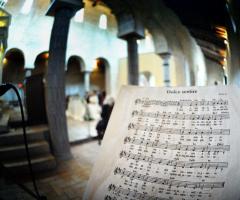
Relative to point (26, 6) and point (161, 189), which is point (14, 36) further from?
point (161, 189)

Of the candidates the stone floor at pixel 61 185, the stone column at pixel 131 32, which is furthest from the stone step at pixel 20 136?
the stone column at pixel 131 32

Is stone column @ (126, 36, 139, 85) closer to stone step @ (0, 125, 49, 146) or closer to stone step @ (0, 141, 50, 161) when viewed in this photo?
stone step @ (0, 125, 49, 146)

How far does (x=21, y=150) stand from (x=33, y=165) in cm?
19

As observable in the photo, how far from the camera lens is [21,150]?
6.18 feet

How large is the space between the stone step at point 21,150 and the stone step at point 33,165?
2.1 inches

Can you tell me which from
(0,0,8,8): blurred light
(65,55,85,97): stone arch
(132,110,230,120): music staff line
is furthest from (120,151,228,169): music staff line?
(65,55,85,97): stone arch

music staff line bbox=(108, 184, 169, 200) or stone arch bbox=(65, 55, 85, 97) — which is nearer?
music staff line bbox=(108, 184, 169, 200)

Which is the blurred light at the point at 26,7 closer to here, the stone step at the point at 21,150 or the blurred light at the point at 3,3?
the blurred light at the point at 3,3

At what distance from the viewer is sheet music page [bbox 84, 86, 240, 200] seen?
0.52 meters

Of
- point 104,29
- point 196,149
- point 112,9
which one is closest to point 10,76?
point 196,149

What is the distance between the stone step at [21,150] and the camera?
5.62 ft

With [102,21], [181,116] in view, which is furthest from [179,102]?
[102,21]

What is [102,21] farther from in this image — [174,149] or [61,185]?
[174,149]

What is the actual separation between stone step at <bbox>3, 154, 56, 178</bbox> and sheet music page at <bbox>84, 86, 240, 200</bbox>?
1.33 m
